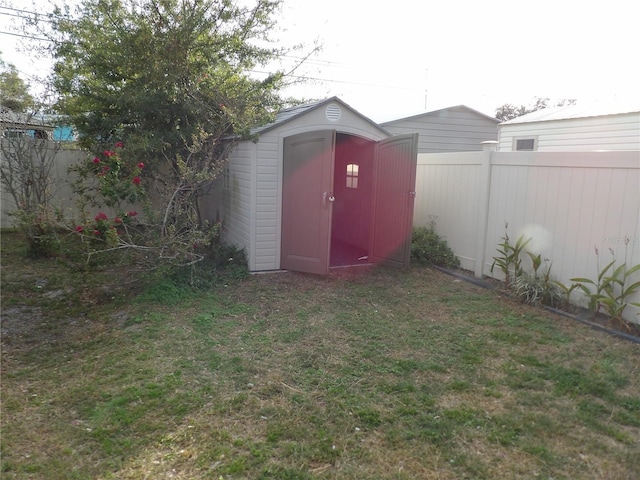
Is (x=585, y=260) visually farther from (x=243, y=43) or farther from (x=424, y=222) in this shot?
(x=243, y=43)

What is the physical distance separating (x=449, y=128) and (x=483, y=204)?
6.08 meters

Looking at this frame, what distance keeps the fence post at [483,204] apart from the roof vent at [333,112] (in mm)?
1915

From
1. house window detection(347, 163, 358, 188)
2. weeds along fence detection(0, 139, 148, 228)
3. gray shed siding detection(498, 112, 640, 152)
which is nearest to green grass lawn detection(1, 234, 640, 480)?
house window detection(347, 163, 358, 188)

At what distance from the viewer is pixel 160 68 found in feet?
20.1

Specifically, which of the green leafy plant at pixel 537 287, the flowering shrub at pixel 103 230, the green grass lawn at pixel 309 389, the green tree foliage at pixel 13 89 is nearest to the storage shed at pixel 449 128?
the green leafy plant at pixel 537 287

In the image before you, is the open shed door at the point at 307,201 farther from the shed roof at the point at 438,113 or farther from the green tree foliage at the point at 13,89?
the shed roof at the point at 438,113

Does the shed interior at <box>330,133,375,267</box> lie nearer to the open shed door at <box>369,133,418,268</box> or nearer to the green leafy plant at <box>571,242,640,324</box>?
the open shed door at <box>369,133,418,268</box>

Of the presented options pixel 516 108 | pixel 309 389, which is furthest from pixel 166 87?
pixel 516 108

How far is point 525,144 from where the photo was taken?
11055 millimetres

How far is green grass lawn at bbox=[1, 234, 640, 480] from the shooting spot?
249 centimetres

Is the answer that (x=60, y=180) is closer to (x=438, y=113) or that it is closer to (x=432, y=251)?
(x=432, y=251)

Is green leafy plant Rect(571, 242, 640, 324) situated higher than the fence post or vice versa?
the fence post

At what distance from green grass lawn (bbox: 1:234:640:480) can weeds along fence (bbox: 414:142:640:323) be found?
29.8 inches

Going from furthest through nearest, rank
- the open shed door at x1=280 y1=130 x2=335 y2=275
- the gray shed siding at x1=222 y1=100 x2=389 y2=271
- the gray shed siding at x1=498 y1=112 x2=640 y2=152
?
the gray shed siding at x1=498 y1=112 x2=640 y2=152
the gray shed siding at x1=222 y1=100 x2=389 y2=271
the open shed door at x1=280 y1=130 x2=335 y2=275
